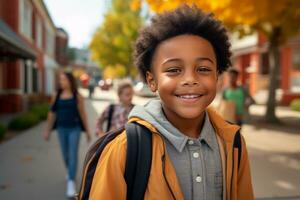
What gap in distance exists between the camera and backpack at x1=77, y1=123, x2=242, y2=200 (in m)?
1.49

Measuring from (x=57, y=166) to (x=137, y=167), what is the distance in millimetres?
5479

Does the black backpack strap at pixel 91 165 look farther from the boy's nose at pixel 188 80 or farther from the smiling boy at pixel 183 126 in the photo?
the boy's nose at pixel 188 80

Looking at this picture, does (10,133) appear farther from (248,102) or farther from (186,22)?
(186,22)

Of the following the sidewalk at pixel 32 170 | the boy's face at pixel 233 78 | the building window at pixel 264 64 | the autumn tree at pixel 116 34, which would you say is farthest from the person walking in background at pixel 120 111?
the autumn tree at pixel 116 34

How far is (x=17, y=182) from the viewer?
5.63 m

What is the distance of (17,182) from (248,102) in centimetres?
415

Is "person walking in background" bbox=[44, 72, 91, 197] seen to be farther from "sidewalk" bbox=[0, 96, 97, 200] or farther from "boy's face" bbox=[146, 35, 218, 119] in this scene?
"boy's face" bbox=[146, 35, 218, 119]

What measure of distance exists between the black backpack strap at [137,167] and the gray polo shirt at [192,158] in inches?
5.1

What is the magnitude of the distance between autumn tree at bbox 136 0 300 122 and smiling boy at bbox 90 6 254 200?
171 inches

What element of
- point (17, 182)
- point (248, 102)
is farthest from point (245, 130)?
point (17, 182)

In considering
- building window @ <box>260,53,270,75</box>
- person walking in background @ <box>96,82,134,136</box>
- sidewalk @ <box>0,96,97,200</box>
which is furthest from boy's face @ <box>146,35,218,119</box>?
building window @ <box>260,53,270,75</box>

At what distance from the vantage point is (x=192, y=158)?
162cm

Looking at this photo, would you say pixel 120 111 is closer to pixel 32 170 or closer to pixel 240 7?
pixel 32 170

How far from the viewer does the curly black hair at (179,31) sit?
1654 mm
